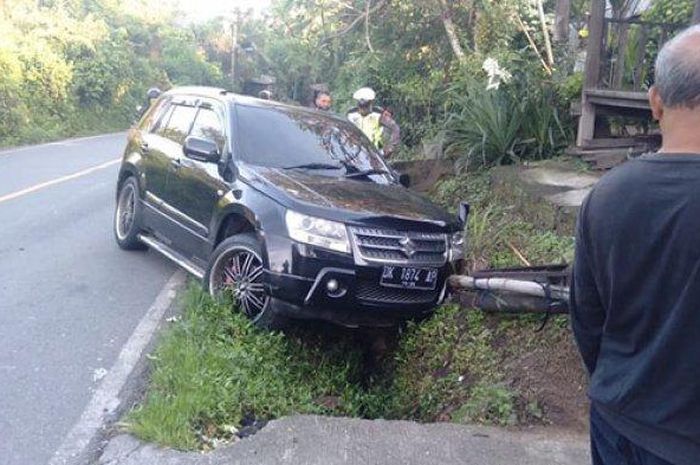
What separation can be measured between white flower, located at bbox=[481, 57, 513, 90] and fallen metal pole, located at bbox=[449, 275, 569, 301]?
4.34m

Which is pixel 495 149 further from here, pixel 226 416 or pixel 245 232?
pixel 226 416

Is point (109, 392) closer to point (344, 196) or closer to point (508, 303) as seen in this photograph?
point (344, 196)

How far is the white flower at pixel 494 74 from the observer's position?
927 cm

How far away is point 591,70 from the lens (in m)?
8.85

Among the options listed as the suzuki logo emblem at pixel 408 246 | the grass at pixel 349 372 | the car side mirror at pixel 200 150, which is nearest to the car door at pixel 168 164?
the car side mirror at pixel 200 150

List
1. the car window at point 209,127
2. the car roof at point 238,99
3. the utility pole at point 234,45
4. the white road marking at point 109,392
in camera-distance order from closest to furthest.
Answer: the white road marking at point 109,392, the car window at point 209,127, the car roof at point 238,99, the utility pole at point 234,45

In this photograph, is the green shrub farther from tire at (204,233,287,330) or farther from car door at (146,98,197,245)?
tire at (204,233,287,330)

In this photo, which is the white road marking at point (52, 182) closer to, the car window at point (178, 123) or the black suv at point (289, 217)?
the car window at point (178, 123)

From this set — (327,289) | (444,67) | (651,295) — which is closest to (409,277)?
(327,289)

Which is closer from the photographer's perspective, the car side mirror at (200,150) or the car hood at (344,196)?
the car hood at (344,196)

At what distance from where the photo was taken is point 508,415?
434 centimetres

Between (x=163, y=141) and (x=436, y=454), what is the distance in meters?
4.83

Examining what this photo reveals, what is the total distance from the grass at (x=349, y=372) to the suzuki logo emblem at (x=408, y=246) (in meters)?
0.61

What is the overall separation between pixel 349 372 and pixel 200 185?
2.06m
